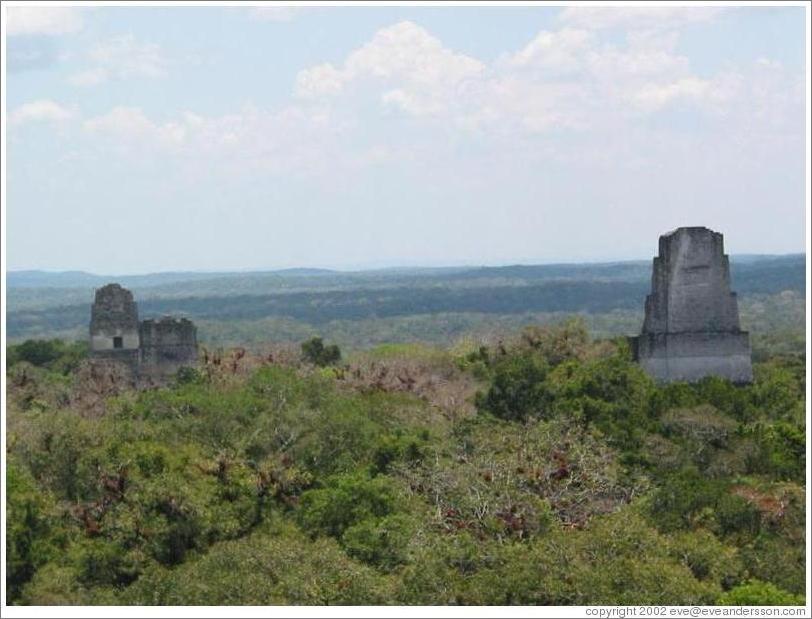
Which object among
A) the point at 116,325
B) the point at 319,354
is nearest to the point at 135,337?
the point at 116,325

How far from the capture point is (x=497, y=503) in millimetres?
18844

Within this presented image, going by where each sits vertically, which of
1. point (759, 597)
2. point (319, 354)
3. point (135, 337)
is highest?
point (135, 337)

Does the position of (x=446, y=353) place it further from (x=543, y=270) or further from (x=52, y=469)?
(x=543, y=270)

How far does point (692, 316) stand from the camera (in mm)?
26438

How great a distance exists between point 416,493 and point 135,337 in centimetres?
1288

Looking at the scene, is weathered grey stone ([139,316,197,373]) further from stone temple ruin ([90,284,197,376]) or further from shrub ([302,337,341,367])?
shrub ([302,337,341,367])

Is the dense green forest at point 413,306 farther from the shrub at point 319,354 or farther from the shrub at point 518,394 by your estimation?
the shrub at point 518,394

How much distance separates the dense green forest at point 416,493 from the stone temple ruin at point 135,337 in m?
4.06

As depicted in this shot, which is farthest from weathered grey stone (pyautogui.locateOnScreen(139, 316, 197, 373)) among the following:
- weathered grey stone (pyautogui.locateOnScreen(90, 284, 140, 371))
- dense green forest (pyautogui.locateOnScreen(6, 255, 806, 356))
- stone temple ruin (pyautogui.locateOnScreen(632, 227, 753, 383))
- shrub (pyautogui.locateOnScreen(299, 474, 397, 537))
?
dense green forest (pyautogui.locateOnScreen(6, 255, 806, 356))

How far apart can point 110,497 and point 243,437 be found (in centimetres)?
328

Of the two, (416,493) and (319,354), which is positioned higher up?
(319,354)

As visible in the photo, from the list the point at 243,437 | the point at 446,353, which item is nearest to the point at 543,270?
the point at 446,353

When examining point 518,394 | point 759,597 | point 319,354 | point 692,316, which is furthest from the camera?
point 319,354

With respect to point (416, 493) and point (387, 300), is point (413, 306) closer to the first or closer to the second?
point (387, 300)
